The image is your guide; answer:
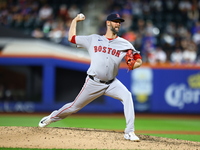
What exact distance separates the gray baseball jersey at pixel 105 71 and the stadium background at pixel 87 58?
7.43 meters

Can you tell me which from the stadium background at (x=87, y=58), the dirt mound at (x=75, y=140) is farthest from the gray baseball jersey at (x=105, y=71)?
the stadium background at (x=87, y=58)

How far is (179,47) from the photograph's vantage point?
1467cm

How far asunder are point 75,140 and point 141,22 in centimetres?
1034

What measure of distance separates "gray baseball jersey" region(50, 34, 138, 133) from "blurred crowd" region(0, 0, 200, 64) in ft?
27.6

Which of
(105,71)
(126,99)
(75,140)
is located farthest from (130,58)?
(75,140)

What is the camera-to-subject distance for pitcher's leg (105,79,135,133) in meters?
5.98

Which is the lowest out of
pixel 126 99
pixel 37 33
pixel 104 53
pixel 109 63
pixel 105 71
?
pixel 126 99

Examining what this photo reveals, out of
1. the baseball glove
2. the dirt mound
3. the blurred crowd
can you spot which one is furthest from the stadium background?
the baseball glove

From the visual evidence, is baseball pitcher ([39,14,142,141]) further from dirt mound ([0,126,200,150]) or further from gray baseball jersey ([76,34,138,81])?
dirt mound ([0,126,200,150])

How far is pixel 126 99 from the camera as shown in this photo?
19.8ft

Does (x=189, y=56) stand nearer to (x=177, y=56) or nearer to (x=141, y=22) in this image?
(x=177, y=56)

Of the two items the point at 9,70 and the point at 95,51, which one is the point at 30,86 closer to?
the point at 9,70

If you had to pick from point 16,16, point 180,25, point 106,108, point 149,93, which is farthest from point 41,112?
point 180,25

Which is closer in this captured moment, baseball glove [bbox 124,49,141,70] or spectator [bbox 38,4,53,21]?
baseball glove [bbox 124,49,141,70]
